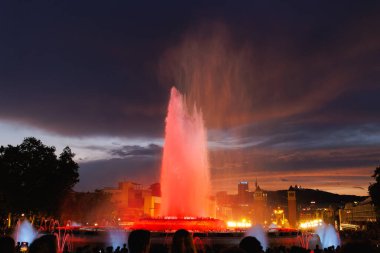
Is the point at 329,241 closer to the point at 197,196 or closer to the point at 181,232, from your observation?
the point at 197,196

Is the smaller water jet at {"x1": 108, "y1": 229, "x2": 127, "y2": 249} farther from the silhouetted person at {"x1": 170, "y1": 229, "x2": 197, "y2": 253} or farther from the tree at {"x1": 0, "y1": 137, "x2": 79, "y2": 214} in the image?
the tree at {"x1": 0, "y1": 137, "x2": 79, "y2": 214}

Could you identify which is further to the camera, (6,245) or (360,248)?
(6,245)

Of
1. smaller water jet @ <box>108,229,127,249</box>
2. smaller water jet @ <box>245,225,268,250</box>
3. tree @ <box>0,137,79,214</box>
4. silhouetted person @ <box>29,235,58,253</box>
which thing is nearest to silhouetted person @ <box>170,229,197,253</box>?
silhouetted person @ <box>29,235,58,253</box>

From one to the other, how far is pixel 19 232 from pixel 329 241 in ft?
108

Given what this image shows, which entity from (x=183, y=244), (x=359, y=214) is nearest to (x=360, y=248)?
(x=183, y=244)

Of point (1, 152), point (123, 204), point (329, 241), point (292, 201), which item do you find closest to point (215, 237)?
point (329, 241)

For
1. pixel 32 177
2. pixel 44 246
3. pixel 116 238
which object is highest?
pixel 32 177

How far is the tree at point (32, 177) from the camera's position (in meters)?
58.2

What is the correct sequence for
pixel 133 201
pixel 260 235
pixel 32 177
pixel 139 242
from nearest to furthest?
1. pixel 139 242
2. pixel 260 235
3. pixel 32 177
4. pixel 133 201

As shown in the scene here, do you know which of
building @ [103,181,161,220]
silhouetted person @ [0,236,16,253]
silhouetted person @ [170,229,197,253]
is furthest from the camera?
building @ [103,181,161,220]

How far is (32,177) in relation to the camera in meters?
59.9

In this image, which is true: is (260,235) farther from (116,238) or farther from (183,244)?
(183,244)

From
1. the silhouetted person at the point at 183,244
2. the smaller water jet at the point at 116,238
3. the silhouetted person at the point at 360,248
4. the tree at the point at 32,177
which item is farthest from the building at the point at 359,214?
the silhouetted person at the point at 360,248

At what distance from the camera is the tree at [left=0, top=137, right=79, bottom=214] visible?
58156mm
